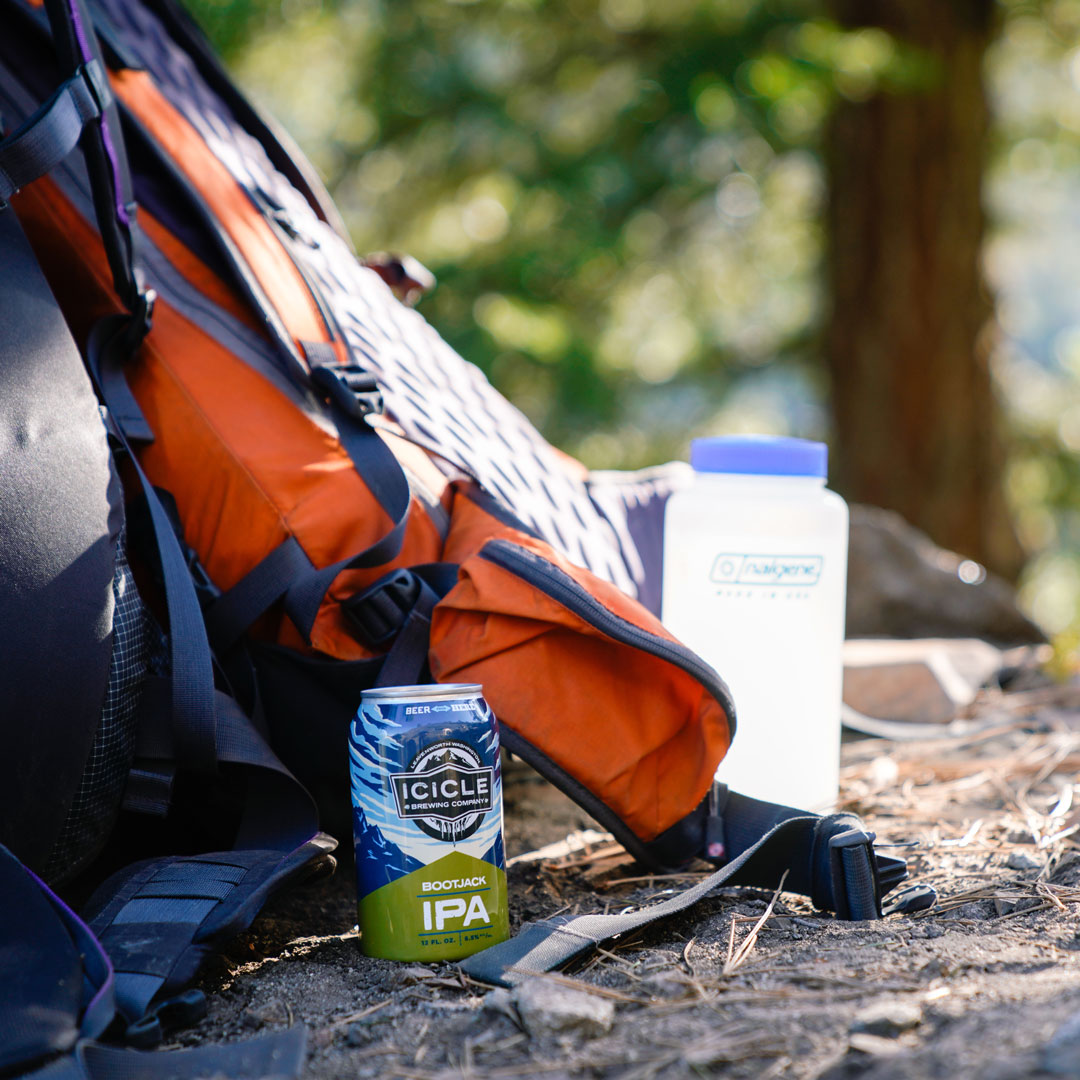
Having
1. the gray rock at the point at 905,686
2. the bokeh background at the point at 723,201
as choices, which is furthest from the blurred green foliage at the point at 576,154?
the gray rock at the point at 905,686

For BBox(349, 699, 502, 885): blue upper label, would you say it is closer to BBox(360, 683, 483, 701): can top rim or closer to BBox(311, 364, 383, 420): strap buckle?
BBox(360, 683, 483, 701): can top rim

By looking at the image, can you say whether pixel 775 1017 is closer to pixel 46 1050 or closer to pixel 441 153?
pixel 46 1050

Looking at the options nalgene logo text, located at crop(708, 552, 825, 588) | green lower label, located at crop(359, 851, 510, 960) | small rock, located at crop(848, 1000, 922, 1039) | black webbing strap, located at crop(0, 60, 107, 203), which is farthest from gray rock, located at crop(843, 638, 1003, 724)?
black webbing strap, located at crop(0, 60, 107, 203)

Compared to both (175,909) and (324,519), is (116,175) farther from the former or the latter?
(175,909)

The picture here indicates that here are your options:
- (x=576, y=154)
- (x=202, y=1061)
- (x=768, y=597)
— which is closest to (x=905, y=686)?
(x=768, y=597)

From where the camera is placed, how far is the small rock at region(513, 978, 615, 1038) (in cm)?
103

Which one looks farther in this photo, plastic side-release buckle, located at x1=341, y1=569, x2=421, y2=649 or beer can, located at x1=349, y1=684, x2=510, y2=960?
plastic side-release buckle, located at x1=341, y1=569, x2=421, y2=649

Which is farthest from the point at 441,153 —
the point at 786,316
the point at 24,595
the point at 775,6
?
the point at 24,595

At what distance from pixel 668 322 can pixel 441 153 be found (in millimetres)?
1582

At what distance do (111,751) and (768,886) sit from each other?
87cm

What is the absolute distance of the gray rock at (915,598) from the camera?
3.33m

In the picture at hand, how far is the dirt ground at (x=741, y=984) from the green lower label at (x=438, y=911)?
0.09 feet

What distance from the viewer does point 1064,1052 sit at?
84 centimetres

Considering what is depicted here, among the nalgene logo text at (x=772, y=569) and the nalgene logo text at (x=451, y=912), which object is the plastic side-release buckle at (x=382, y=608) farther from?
the nalgene logo text at (x=772, y=569)
